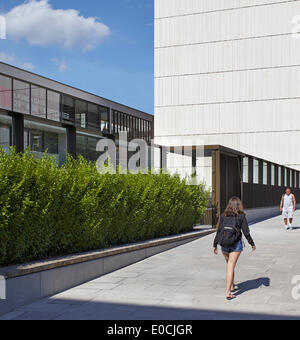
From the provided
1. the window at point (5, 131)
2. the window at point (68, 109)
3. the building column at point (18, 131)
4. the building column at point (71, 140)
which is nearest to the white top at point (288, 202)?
the building column at point (71, 140)

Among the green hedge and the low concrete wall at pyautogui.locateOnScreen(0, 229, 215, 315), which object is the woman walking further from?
the green hedge

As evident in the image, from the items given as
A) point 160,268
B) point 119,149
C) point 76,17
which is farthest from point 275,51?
point 76,17

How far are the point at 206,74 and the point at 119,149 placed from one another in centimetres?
3382

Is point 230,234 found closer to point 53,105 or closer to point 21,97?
point 21,97

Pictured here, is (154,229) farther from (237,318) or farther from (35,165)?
(237,318)

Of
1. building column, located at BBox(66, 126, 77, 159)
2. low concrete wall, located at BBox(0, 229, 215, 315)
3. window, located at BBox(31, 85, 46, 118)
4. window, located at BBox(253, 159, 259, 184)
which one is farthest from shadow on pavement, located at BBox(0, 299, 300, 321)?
window, located at BBox(31, 85, 46, 118)

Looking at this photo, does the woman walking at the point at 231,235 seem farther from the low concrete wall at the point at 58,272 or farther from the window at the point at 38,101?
the window at the point at 38,101

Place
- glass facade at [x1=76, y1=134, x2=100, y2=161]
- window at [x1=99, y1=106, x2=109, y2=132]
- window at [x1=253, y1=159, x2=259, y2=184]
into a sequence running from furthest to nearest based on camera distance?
window at [x1=99, y1=106, x2=109, y2=132] < window at [x1=253, y1=159, x2=259, y2=184] < glass facade at [x1=76, y1=134, x2=100, y2=161]

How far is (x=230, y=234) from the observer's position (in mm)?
7871

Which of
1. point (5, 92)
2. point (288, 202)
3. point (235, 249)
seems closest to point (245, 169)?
point (288, 202)

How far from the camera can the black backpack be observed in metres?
7.85

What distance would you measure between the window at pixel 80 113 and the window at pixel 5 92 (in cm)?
1192

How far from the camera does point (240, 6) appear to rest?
1836 inches

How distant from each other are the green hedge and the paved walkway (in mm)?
871
